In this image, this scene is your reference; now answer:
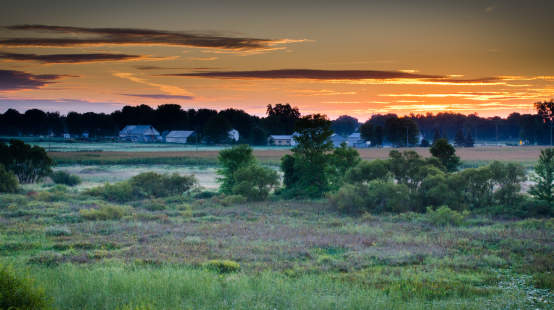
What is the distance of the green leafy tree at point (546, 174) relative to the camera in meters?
23.1

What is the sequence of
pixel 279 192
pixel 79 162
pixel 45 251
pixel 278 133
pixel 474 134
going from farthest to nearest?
pixel 474 134 < pixel 278 133 < pixel 79 162 < pixel 279 192 < pixel 45 251

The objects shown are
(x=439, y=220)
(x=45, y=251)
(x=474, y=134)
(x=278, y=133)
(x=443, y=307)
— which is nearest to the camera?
(x=443, y=307)

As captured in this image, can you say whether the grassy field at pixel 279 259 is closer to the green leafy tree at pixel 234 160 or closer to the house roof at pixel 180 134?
the green leafy tree at pixel 234 160

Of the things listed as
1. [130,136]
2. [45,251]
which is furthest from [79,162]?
[130,136]

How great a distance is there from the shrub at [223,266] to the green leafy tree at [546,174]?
17625mm

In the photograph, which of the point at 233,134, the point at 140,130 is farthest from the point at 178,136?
the point at 233,134

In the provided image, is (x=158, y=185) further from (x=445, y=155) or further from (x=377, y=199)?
(x=445, y=155)

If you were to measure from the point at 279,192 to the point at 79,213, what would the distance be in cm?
1492

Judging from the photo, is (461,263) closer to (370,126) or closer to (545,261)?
(545,261)

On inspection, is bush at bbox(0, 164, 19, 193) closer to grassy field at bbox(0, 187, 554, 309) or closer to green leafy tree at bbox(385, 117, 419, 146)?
grassy field at bbox(0, 187, 554, 309)

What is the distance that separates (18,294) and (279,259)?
8.06m

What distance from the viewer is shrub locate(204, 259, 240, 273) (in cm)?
1256

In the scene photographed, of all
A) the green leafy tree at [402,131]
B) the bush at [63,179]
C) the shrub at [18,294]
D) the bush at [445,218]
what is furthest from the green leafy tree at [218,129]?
the shrub at [18,294]

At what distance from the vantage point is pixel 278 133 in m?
152
